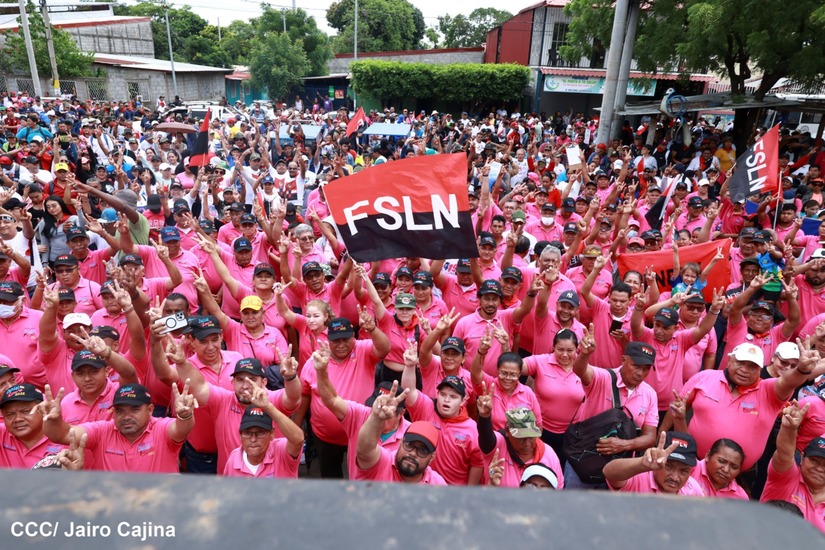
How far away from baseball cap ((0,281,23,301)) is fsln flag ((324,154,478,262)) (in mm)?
2794

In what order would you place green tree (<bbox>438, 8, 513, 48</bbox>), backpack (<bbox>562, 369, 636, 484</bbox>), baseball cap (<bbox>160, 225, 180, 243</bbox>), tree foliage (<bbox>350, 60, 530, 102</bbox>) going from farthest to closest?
1. green tree (<bbox>438, 8, 513, 48</bbox>)
2. tree foliage (<bbox>350, 60, 530, 102</bbox>)
3. baseball cap (<bbox>160, 225, 180, 243</bbox>)
4. backpack (<bbox>562, 369, 636, 484</bbox>)

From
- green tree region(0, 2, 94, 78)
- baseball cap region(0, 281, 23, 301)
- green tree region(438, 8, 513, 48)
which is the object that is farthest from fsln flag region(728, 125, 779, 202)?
green tree region(438, 8, 513, 48)

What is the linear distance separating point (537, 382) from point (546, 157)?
35.0ft

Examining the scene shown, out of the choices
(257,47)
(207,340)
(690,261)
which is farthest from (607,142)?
(257,47)

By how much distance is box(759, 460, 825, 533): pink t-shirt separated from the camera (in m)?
3.44

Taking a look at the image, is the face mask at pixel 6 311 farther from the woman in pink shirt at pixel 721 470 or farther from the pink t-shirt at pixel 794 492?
the pink t-shirt at pixel 794 492

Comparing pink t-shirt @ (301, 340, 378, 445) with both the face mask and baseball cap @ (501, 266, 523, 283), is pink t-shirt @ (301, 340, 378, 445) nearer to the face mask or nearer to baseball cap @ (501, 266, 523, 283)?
baseball cap @ (501, 266, 523, 283)

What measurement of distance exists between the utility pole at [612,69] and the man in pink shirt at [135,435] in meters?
15.8

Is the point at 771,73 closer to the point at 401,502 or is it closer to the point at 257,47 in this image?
the point at 401,502

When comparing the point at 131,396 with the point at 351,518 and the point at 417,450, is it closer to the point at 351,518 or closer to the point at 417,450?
the point at 417,450

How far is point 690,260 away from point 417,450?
4215 millimetres

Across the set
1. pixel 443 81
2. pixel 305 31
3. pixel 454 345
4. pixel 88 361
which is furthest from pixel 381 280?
pixel 305 31

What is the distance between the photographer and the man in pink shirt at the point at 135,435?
3510 millimetres

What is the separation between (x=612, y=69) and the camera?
16.8m
